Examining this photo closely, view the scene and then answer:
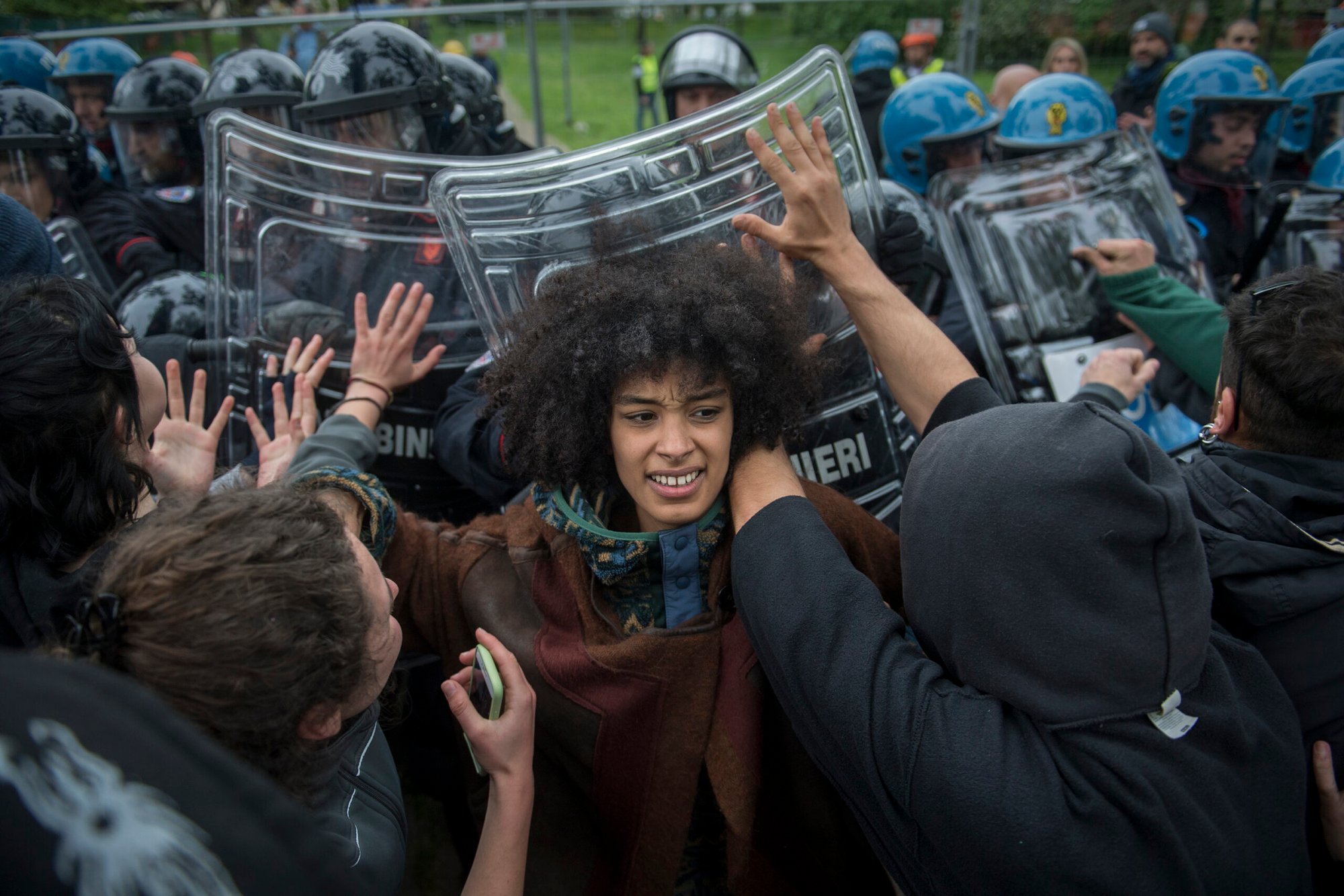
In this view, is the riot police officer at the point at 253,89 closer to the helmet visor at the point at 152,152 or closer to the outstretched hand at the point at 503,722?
the helmet visor at the point at 152,152

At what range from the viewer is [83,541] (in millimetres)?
1490

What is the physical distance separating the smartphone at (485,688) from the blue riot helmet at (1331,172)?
3719 mm

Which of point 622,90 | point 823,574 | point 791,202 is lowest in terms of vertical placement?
point 823,574

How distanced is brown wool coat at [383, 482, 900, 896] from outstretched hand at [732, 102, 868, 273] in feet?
1.76

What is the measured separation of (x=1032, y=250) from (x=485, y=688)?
2.02 metres

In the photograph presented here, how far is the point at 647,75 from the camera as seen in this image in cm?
1330

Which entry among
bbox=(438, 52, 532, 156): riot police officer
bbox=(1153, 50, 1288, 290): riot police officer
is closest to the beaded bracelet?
bbox=(438, 52, 532, 156): riot police officer

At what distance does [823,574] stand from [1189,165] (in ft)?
12.9

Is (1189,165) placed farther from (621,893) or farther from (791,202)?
(621,893)

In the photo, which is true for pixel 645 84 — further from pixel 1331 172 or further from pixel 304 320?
pixel 304 320

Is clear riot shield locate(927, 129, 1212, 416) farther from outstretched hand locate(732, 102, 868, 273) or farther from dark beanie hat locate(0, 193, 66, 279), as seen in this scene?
dark beanie hat locate(0, 193, 66, 279)

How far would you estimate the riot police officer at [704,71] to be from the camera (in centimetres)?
421

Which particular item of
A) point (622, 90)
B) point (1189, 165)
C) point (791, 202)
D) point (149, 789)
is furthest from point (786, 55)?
point (149, 789)

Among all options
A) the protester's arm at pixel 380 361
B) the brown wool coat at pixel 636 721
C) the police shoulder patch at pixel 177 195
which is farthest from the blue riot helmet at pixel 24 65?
the brown wool coat at pixel 636 721
